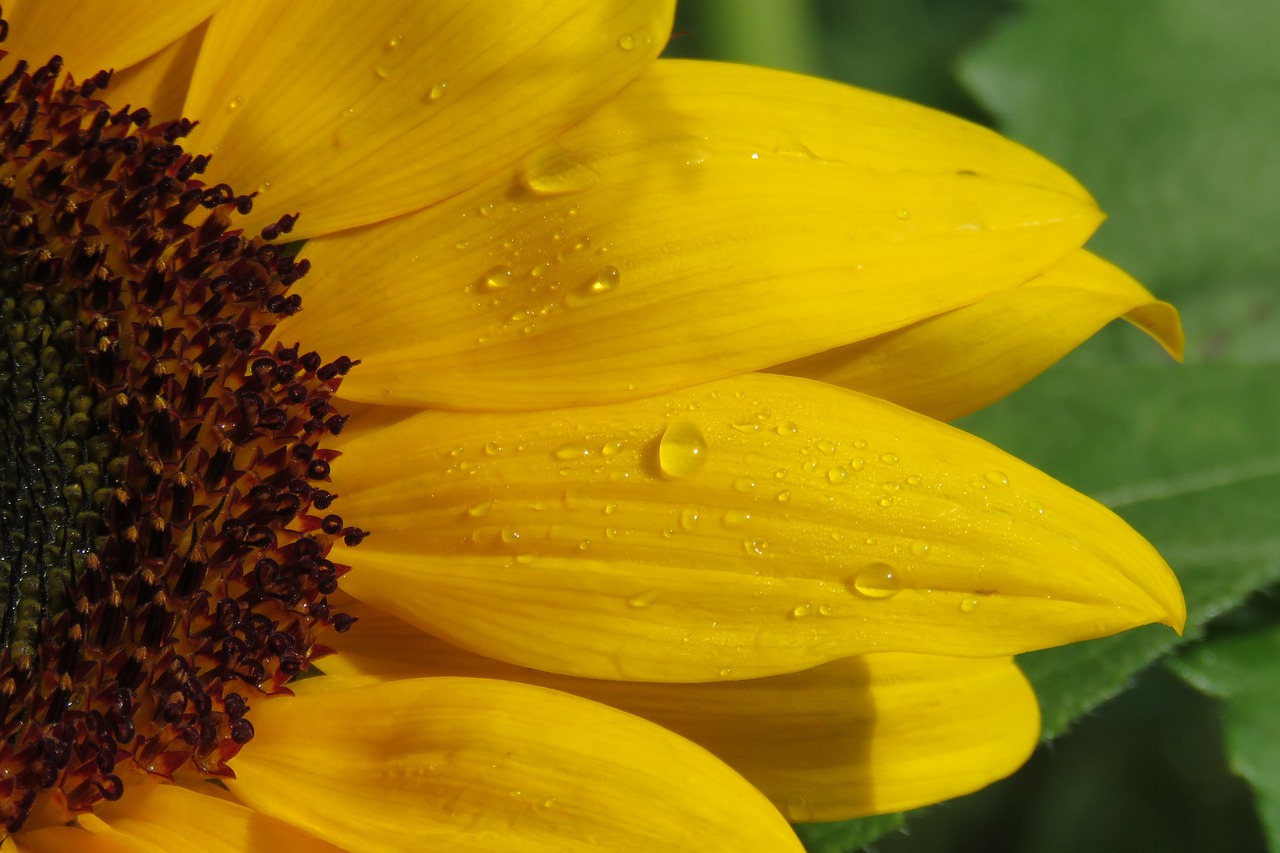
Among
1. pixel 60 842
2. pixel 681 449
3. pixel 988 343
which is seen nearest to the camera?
pixel 60 842

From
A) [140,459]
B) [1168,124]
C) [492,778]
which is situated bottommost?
[492,778]

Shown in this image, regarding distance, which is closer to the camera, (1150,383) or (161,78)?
(161,78)

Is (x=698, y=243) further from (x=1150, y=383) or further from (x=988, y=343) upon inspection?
(x=1150, y=383)

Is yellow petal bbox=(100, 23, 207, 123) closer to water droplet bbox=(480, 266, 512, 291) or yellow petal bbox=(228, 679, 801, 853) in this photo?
water droplet bbox=(480, 266, 512, 291)

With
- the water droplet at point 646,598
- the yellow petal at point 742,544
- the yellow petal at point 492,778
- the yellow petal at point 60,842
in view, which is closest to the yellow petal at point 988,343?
the yellow petal at point 742,544

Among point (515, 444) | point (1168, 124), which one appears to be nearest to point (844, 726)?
point (515, 444)

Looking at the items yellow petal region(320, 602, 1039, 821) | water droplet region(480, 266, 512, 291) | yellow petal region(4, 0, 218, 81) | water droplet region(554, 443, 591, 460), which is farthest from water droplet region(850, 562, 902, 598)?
yellow petal region(4, 0, 218, 81)
